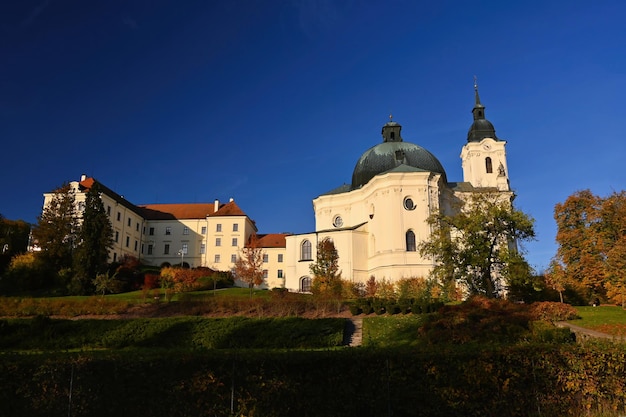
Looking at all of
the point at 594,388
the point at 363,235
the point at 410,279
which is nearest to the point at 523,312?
the point at 594,388

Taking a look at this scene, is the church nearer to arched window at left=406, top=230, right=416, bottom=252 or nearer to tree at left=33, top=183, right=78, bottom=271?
arched window at left=406, top=230, right=416, bottom=252

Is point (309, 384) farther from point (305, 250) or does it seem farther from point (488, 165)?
point (488, 165)

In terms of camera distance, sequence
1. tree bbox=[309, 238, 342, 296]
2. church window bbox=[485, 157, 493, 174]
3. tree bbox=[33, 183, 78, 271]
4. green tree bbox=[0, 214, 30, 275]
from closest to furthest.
A: tree bbox=[309, 238, 342, 296] < tree bbox=[33, 183, 78, 271] < green tree bbox=[0, 214, 30, 275] < church window bbox=[485, 157, 493, 174]

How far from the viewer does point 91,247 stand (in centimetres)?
4653

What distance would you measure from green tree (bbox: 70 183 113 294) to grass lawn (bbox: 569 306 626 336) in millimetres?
40227

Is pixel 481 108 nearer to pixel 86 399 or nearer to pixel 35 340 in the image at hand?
pixel 35 340

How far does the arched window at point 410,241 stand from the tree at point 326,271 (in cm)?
768

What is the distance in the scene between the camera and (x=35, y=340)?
24.6 metres

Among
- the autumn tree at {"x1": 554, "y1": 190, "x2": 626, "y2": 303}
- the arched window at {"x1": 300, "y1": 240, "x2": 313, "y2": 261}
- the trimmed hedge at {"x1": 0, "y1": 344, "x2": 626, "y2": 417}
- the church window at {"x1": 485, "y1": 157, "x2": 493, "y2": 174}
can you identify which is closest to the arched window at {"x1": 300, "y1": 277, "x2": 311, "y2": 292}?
the arched window at {"x1": 300, "y1": 240, "x2": 313, "y2": 261}

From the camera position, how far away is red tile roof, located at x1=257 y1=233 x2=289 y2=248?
6981cm

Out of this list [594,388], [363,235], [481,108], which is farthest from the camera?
[481,108]

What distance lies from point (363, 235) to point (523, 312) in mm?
30424

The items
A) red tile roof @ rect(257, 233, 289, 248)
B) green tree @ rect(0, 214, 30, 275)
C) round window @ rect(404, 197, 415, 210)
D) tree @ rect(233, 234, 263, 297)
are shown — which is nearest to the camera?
round window @ rect(404, 197, 415, 210)

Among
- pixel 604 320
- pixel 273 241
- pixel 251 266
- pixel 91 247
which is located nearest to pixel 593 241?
pixel 604 320
